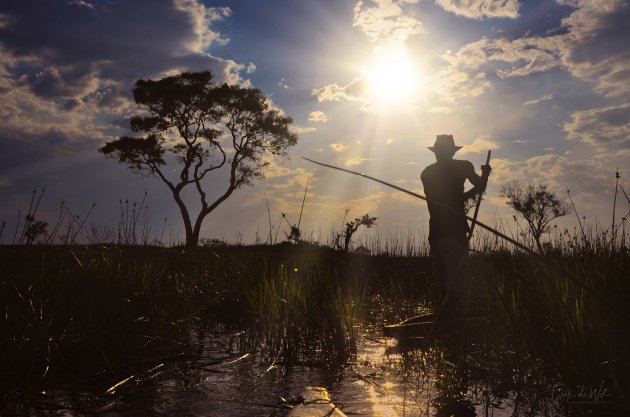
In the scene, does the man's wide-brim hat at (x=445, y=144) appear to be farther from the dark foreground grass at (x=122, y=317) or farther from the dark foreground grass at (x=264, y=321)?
the dark foreground grass at (x=122, y=317)

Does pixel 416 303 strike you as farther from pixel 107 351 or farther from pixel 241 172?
pixel 241 172

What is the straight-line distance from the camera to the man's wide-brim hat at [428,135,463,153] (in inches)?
258

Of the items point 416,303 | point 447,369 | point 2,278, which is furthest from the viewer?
point 416,303

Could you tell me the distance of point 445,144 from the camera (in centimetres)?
656

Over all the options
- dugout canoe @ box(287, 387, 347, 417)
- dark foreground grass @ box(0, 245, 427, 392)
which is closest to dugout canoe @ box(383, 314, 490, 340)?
dark foreground grass @ box(0, 245, 427, 392)

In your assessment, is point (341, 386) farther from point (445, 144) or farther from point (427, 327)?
point (445, 144)

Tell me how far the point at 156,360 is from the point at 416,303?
507cm

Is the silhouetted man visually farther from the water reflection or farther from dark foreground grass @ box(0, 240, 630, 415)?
the water reflection

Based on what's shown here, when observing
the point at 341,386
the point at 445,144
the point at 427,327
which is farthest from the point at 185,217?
the point at 341,386

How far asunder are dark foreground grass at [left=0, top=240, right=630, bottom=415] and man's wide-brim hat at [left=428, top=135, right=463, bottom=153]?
5.26ft

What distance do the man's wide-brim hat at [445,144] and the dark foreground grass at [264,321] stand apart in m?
1.60

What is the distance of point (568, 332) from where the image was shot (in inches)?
132

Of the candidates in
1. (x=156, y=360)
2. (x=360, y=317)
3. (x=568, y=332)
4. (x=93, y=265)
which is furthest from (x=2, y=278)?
(x=568, y=332)

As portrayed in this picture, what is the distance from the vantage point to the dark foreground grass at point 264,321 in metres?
3.35
